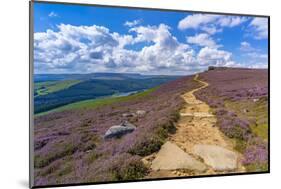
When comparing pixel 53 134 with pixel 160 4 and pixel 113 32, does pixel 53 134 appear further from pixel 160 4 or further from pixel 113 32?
pixel 160 4

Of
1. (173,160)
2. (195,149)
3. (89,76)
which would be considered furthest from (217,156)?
(89,76)

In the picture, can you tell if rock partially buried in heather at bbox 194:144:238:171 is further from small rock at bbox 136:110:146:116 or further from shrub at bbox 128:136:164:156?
small rock at bbox 136:110:146:116

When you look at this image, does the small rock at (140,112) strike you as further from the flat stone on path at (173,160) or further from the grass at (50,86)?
the grass at (50,86)

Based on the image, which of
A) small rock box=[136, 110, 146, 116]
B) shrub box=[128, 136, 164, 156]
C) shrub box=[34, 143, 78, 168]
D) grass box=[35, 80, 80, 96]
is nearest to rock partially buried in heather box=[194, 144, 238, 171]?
shrub box=[128, 136, 164, 156]

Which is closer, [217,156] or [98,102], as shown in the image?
[98,102]

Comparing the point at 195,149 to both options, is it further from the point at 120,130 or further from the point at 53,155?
the point at 53,155

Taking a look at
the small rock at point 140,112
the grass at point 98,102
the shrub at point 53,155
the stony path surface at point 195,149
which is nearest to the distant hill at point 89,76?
the grass at point 98,102
